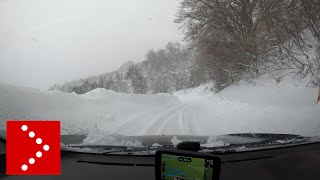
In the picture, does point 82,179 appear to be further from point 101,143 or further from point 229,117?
point 229,117

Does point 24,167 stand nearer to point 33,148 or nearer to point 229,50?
point 33,148

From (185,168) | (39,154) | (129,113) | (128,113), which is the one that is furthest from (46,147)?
(129,113)

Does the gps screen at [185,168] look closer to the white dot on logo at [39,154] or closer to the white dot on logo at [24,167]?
the white dot on logo at [39,154]

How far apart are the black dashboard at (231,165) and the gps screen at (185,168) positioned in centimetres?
76

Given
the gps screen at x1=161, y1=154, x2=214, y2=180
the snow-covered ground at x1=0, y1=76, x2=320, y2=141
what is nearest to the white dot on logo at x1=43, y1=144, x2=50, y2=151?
the snow-covered ground at x1=0, y1=76, x2=320, y2=141

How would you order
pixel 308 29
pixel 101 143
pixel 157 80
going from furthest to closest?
pixel 308 29, pixel 157 80, pixel 101 143

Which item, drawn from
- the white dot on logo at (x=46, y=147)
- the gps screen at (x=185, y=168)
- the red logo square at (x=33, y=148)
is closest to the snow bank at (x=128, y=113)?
the red logo square at (x=33, y=148)

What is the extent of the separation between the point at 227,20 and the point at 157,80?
15973 mm

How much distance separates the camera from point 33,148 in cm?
277

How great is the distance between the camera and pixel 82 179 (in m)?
2.75

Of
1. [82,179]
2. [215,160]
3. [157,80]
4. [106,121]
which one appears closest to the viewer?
[215,160]

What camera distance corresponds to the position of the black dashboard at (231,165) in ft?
8.95

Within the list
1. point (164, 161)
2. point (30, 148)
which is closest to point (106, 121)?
point (30, 148)

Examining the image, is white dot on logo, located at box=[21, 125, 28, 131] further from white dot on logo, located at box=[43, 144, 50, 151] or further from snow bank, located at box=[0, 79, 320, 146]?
snow bank, located at box=[0, 79, 320, 146]
